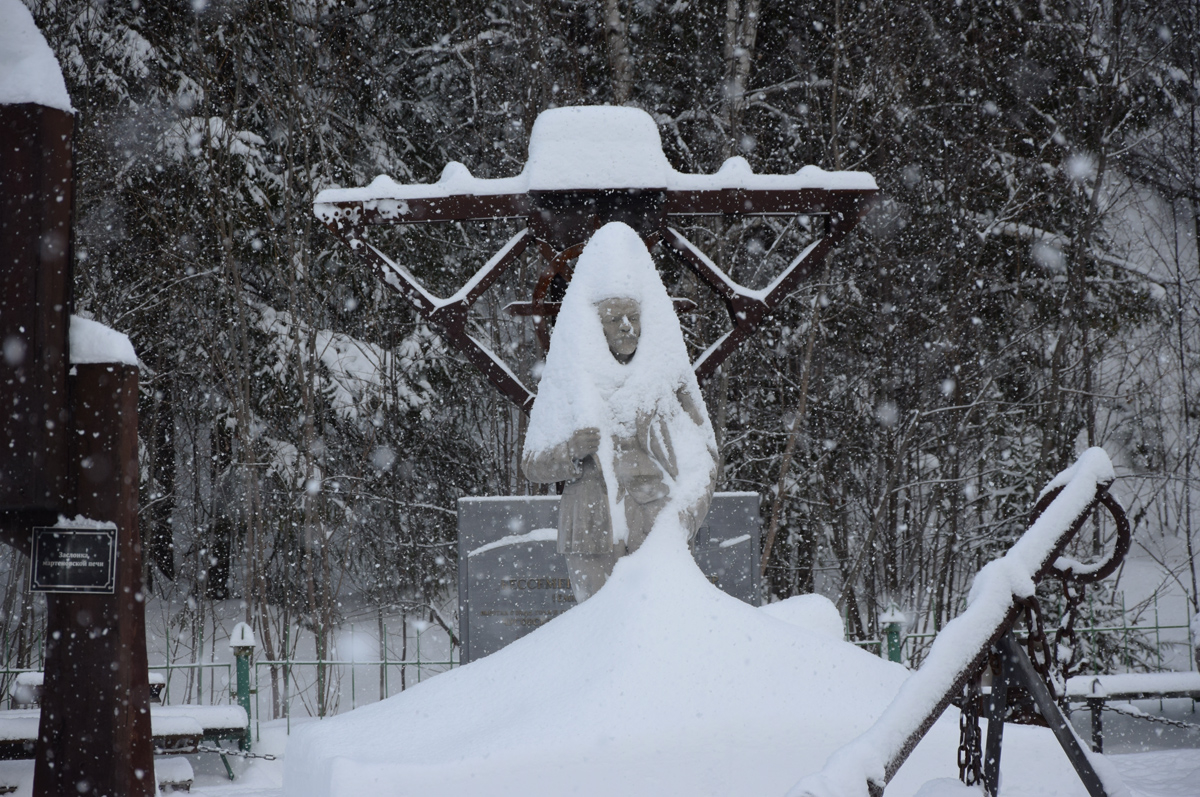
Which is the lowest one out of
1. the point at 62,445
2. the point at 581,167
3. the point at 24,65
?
the point at 62,445

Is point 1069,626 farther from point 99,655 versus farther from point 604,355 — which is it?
point 99,655

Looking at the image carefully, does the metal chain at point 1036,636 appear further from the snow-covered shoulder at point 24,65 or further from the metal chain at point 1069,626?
the snow-covered shoulder at point 24,65

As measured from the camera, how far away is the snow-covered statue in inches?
162

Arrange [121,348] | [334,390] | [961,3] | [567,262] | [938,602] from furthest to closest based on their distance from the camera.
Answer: [961,3] < [334,390] < [938,602] < [567,262] < [121,348]

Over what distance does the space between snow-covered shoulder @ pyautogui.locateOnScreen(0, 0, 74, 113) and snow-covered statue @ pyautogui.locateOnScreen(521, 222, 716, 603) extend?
206 cm

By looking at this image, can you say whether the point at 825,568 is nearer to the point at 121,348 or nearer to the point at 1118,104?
the point at 1118,104

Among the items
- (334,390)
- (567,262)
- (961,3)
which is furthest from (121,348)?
(961,3)

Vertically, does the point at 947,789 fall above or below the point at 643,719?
below

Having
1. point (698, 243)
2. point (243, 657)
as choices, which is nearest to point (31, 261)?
point (243, 657)

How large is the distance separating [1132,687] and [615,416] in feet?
17.0

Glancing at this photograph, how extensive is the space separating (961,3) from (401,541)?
8.55 m

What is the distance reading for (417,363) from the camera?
37.4 ft

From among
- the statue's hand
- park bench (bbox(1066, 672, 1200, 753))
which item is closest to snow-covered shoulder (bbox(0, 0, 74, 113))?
the statue's hand

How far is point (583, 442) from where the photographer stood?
Result: 409 centimetres
